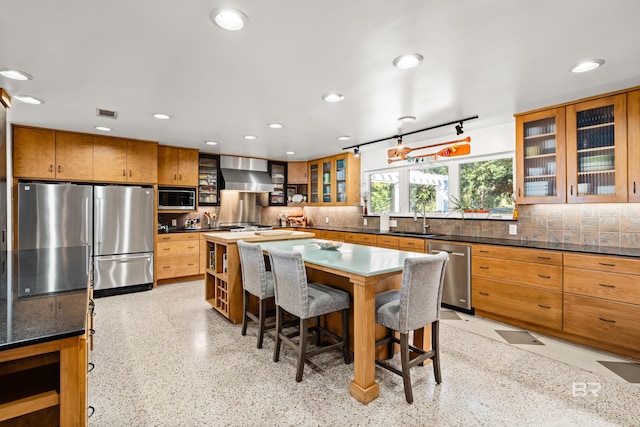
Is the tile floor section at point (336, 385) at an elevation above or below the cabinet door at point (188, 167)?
below

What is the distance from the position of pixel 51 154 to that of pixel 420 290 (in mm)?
4966

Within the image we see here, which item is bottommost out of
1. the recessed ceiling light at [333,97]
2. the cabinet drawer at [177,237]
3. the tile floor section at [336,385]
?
the tile floor section at [336,385]

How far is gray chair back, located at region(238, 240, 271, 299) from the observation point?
279cm

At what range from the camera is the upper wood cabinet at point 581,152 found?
9.26 ft

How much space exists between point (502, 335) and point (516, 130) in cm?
226

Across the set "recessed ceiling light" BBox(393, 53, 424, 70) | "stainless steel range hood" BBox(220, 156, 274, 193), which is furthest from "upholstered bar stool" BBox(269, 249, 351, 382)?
"stainless steel range hood" BBox(220, 156, 274, 193)

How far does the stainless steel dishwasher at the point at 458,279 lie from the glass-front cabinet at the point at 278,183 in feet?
12.6

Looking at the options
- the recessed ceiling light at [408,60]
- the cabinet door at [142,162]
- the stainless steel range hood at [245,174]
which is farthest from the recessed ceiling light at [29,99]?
the recessed ceiling light at [408,60]

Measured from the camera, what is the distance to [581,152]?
3.12 metres

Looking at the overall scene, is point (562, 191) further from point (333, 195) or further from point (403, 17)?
point (333, 195)

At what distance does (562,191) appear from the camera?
3225 millimetres

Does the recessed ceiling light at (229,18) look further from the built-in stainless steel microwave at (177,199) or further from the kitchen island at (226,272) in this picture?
the built-in stainless steel microwave at (177,199)

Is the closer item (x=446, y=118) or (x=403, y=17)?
(x=403, y=17)

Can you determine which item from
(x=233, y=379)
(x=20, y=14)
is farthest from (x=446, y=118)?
(x=20, y=14)
